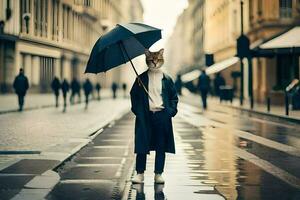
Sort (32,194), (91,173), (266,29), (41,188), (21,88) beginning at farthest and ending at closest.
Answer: (266,29) → (21,88) → (91,173) → (41,188) → (32,194)

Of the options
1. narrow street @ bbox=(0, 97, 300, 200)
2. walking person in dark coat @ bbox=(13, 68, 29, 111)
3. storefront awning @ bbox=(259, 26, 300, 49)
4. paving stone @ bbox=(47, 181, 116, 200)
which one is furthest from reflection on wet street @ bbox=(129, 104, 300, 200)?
storefront awning @ bbox=(259, 26, 300, 49)

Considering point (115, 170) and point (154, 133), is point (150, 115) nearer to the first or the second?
point (154, 133)

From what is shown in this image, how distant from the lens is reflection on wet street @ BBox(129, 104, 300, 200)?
21.9 ft

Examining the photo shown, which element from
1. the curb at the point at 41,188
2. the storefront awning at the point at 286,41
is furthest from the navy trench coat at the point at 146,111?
the storefront awning at the point at 286,41

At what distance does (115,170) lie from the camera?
8.48 m

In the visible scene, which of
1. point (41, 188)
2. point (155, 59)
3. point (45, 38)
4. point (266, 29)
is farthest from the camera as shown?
point (45, 38)

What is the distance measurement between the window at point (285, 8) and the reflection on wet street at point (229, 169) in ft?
69.8

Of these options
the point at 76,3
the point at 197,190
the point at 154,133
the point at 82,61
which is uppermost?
the point at 76,3

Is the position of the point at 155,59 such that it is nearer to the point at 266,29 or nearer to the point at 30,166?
the point at 30,166

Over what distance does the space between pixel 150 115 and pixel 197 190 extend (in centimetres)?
117

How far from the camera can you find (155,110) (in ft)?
23.8

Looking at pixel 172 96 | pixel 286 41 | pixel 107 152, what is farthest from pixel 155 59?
pixel 286 41

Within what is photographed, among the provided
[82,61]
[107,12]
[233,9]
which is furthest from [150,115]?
[107,12]

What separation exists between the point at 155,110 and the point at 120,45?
1.15m
